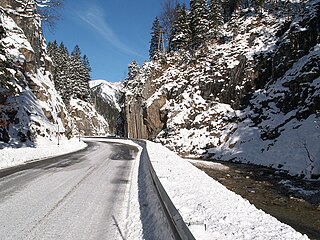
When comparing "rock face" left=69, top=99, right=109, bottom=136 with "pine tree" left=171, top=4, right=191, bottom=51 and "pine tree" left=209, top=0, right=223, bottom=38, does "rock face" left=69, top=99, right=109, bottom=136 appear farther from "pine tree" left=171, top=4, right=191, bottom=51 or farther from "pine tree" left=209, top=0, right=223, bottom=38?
"pine tree" left=209, top=0, right=223, bottom=38

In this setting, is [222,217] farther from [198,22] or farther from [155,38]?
[155,38]

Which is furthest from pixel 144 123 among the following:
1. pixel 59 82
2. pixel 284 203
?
pixel 284 203

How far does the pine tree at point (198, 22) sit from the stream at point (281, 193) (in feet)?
99.5

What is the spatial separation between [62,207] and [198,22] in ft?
146

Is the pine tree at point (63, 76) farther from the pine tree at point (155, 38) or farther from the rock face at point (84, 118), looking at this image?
the pine tree at point (155, 38)

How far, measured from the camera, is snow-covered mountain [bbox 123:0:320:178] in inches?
789

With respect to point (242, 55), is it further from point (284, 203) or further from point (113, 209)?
point (113, 209)

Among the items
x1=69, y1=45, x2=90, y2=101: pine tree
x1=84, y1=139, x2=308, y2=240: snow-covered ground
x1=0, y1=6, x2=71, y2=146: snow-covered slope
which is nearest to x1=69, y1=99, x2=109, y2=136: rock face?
x1=69, y1=45, x2=90, y2=101: pine tree

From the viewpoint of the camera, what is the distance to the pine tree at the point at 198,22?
43344mm

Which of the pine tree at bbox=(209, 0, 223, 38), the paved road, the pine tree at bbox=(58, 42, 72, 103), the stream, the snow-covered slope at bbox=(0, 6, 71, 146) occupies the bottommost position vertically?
the stream

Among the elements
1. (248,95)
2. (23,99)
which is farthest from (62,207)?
(248,95)

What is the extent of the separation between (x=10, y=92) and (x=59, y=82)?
44.5 meters

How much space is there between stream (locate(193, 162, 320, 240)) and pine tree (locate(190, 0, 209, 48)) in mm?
30340

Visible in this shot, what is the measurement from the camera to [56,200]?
6.31 m
